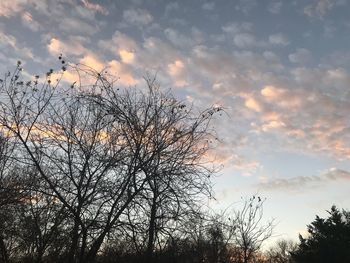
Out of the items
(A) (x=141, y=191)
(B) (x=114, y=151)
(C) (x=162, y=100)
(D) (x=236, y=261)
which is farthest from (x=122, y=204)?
(D) (x=236, y=261)

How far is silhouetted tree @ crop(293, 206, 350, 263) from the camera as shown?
113 feet

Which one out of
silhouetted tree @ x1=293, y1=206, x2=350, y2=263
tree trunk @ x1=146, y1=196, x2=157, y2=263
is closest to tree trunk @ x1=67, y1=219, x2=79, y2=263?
tree trunk @ x1=146, y1=196, x2=157, y2=263

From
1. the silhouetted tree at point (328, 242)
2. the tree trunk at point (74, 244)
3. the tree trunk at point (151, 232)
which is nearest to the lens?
the tree trunk at point (74, 244)

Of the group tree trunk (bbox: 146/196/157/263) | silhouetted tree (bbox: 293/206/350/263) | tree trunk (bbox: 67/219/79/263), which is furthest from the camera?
silhouetted tree (bbox: 293/206/350/263)

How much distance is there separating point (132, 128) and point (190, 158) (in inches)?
59.7

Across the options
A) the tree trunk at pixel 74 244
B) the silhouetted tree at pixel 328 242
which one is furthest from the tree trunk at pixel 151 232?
the silhouetted tree at pixel 328 242

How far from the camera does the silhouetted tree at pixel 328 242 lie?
34463mm

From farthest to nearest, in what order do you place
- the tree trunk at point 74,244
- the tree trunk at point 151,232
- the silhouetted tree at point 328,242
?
the silhouetted tree at point 328,242
the tree trunk at point 151,232
the tree trunk at point 74,244

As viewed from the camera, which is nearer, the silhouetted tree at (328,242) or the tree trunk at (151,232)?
the tree trunk at (151,232)

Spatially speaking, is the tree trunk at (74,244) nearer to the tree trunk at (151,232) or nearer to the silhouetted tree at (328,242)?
the tree trunk at (151,232)

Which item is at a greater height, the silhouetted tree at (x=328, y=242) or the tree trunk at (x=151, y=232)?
the silhouetted tree at (x=328, y=242)

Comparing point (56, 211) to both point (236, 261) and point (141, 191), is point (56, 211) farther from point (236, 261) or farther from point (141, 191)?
point (236, 261)

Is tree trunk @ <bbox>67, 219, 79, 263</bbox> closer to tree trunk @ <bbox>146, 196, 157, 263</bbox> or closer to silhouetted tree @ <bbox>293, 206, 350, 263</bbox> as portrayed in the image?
tree trunk @ <bbox>146, 196, 157, 263</bbox>

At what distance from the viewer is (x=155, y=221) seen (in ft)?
30.4
